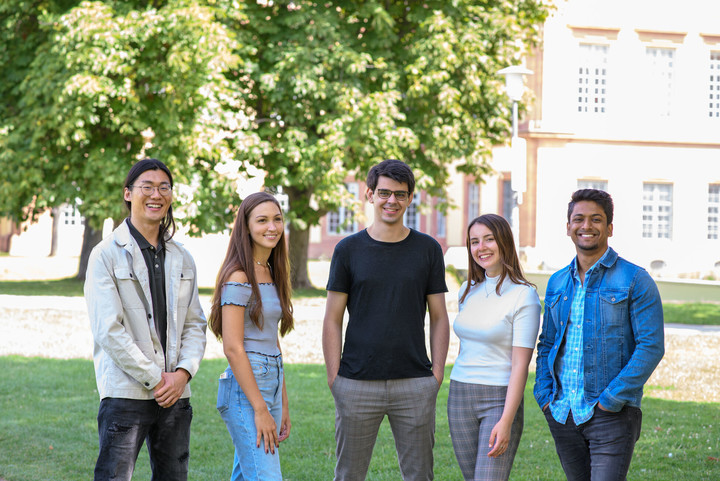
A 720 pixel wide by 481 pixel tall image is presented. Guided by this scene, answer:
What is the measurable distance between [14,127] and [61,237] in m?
24.8

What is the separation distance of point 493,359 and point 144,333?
1.57m

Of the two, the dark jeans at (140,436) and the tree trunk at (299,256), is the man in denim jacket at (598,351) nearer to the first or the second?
the dark jeans at (140,436)

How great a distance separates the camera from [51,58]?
62.1 feet

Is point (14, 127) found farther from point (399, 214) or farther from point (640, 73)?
point (640, 73)

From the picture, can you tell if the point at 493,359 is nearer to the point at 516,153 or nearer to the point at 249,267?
the point at 249,267

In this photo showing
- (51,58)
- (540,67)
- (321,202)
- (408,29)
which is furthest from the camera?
(540,67)

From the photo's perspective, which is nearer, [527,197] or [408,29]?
[408,29]

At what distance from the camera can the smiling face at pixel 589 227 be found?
4070 millimetres

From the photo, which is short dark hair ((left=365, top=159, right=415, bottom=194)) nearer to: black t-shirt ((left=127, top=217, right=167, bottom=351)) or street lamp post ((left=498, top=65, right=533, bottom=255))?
black t-shirt ((left=127, top=217, right=167, bottom=351))

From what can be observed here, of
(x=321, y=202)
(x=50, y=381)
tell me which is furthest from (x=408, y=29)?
(x=50, y=381)

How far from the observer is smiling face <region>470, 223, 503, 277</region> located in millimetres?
4277

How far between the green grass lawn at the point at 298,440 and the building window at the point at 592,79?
26673 millimetres

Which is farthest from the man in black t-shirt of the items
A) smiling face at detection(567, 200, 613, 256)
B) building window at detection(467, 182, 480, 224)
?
building window at detection(467, 182, 480, 224)

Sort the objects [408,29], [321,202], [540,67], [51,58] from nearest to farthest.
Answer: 1. [51,58]
2. [321,202]
3. [408,29]
4. [540,67]
